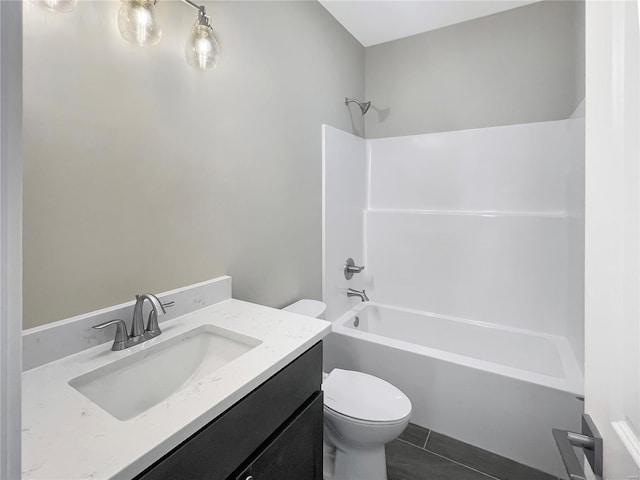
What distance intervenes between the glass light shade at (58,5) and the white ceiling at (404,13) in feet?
5.63

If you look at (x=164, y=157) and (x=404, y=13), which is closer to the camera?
(x=164, y=157)

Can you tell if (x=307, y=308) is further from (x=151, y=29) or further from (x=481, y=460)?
(x=151, y=29)

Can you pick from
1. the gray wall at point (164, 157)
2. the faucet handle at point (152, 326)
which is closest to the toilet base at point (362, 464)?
the gray wall at point (164, 157)

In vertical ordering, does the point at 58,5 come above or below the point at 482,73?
below

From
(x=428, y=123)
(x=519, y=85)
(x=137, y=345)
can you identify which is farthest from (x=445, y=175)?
(x=137, y=345)

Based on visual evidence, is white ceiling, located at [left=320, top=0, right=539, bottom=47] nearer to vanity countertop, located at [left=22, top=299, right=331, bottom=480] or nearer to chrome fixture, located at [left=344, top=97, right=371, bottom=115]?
chrome fixture, located at [left=344, top=97, right=371, bottom=115]

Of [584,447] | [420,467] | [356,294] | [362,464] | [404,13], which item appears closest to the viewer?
[584,447]

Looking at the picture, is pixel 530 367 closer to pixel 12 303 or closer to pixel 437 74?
pixel 437 74

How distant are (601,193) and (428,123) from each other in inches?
90.1

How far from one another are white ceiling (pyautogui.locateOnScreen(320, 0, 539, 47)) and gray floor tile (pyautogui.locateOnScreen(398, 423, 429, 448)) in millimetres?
2764

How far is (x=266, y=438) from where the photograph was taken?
35.0 inches

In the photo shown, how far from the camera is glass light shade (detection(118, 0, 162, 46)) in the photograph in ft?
3.32

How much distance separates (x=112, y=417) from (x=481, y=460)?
1.82 metres

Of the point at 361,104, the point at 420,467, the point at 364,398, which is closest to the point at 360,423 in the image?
the point at 364,398
